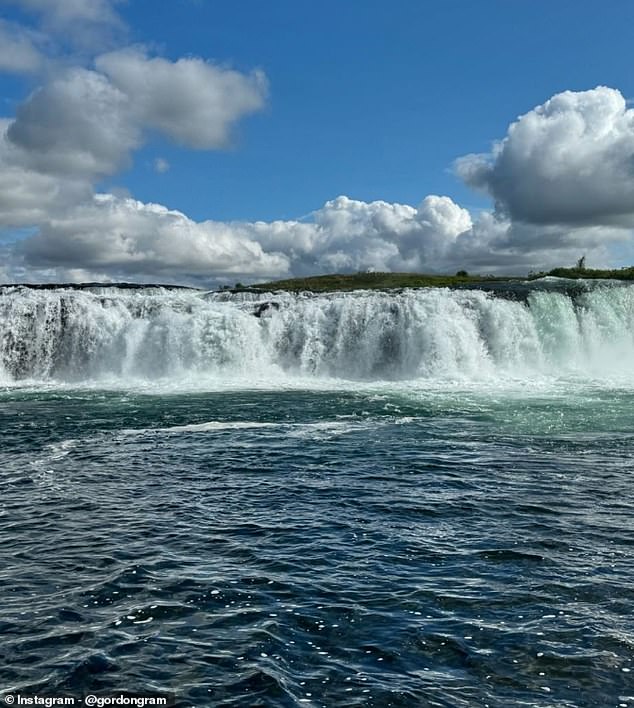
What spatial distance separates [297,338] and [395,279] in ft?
135

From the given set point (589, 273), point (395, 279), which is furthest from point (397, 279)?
point (589, 273)

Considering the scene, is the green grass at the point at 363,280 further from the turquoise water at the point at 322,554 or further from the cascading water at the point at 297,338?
the turquoise water at the point at 322,554

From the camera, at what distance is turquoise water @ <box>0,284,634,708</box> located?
6.97m

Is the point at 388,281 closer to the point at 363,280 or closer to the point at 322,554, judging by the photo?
the point at 363,280

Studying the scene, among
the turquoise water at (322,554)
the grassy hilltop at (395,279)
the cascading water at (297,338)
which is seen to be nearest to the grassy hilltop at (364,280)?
the grassy hilltop at (395,279)

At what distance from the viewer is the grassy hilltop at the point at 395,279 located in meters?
70.6

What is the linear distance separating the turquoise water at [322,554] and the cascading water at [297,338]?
14831 millimetres

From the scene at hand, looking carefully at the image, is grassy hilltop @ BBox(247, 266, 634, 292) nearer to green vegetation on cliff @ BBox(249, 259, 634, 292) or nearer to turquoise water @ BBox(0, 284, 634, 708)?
green vegetation on cliff @ BBox(249, 259, 634, 292)

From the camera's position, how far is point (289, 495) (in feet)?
44.7

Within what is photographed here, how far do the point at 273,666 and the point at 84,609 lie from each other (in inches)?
106

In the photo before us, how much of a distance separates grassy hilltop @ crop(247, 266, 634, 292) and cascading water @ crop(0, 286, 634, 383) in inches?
1010

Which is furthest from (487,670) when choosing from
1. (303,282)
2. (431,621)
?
(303,282)

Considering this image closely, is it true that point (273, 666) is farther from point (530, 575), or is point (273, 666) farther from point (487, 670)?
point (530, 575)

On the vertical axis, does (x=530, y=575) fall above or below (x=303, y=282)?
below
